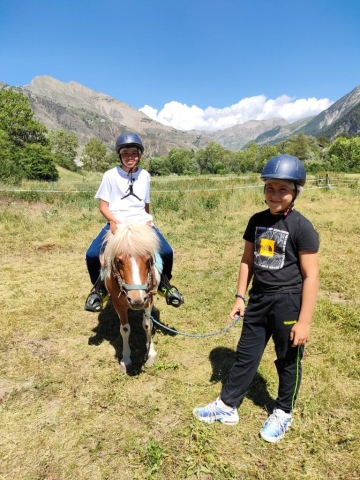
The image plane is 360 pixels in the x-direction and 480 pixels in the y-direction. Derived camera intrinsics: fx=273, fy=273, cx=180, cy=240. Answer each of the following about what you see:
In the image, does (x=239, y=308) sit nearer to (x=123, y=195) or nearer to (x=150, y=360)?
(x=150, y=360)

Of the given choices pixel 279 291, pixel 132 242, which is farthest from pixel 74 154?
pixel 279 291

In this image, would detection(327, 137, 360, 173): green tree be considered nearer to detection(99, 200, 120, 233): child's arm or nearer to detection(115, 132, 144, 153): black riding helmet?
detection(115, 132, 144, 153): black riding helmet

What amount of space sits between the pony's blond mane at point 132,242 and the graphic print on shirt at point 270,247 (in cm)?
111

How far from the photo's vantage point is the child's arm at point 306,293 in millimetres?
2238

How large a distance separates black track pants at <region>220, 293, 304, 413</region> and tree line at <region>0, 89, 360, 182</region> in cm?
2064

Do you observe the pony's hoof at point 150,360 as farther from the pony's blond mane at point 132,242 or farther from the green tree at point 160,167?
the green tree at point 160,167

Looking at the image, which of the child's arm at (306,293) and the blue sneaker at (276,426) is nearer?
the child's arm at (306,293)

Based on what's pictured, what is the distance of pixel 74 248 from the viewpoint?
8.78m

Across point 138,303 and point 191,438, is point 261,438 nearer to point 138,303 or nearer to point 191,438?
point 191,438

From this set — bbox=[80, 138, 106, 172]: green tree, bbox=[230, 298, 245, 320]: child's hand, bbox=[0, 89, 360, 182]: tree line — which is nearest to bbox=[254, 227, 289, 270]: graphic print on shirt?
bbox=[230, 298, 245, 320]: child's hand

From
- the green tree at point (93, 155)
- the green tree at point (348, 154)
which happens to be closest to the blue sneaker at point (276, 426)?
the green tree at point (348, 154)

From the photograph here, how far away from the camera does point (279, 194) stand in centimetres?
A: 230

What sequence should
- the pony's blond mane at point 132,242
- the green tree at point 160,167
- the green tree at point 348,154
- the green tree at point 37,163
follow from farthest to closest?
the green tree at point 160,167 < the green tree at point 348,154 < the green tree at point 37,163 < the pony's blond mane at point 132,242

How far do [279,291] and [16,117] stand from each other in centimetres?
5273
